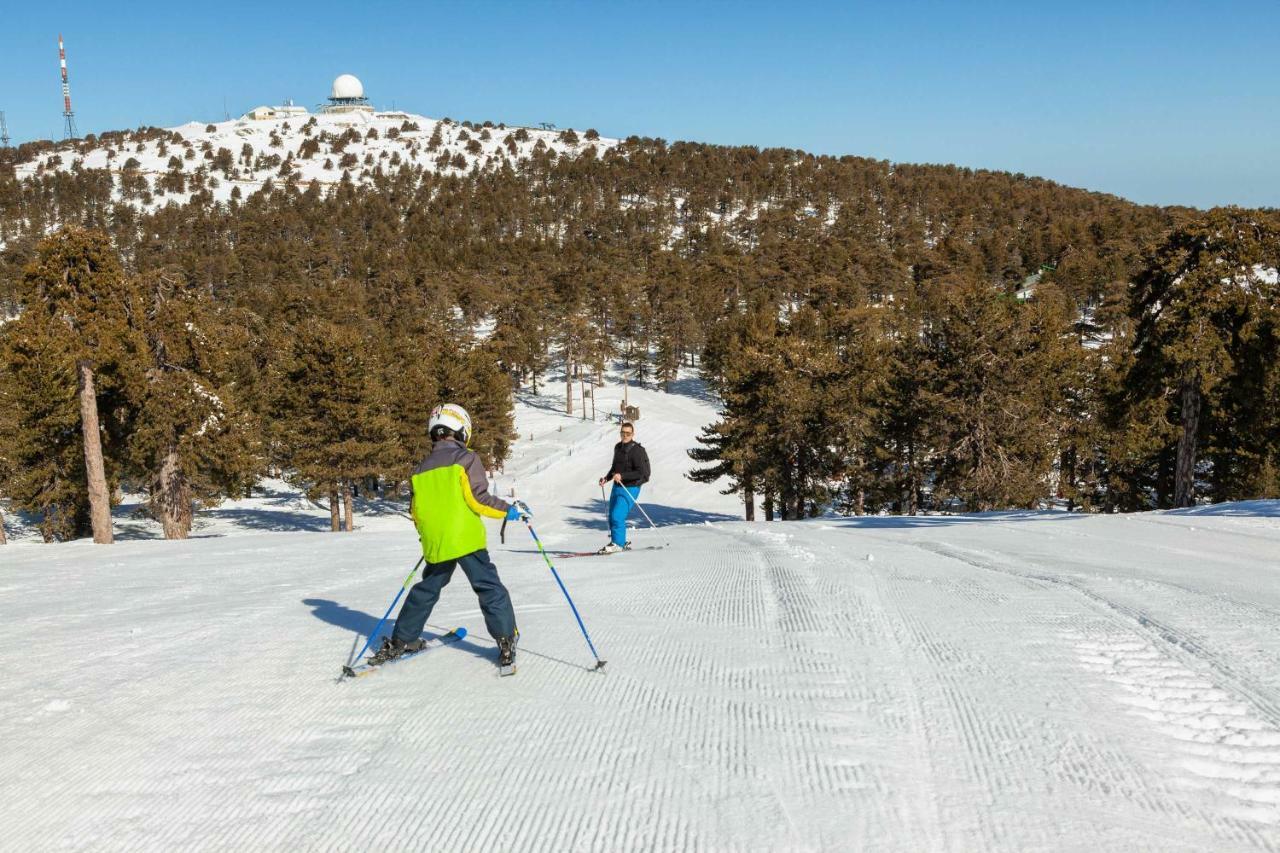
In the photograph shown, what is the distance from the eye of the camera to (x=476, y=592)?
15.5ft

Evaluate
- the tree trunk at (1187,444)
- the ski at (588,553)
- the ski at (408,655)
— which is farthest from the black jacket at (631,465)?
the tree trunk at (1187,444)

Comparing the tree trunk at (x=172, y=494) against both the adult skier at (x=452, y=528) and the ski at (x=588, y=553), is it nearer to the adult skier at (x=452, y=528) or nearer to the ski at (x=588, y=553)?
the ski at (x=588, y=553)

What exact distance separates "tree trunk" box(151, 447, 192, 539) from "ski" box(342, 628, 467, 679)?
25585 millimetres

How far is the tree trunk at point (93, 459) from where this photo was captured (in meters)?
19.1

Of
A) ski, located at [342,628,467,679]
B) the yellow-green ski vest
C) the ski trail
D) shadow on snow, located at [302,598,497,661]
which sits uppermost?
the yellow-green ski vest

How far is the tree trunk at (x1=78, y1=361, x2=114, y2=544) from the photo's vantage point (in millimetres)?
19094

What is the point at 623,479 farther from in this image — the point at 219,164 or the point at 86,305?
the point at 219,164

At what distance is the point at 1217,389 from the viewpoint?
2603 centimetres

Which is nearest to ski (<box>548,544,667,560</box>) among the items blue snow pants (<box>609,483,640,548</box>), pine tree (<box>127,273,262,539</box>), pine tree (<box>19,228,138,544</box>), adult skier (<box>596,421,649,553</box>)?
adult skier (<box>596,421,649,553</box>)

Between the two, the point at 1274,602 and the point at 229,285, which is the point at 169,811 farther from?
the point at 229,285

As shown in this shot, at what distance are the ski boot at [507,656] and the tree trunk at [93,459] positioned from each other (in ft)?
63.1

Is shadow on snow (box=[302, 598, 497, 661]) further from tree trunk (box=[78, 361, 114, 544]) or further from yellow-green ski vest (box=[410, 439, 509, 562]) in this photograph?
tree trunk (box=[78, 361, 114, 544])

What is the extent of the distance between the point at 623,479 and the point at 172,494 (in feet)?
81.0

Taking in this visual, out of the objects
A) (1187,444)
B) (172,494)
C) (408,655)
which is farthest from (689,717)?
(172,494)
